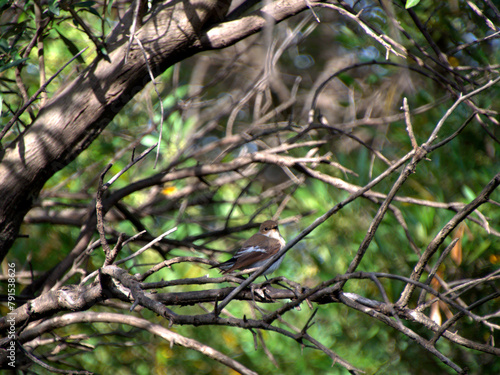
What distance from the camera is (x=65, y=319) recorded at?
2.95 meters

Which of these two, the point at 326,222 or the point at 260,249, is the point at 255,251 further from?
the point at 326,222

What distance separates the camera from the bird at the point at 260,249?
14.2 feet

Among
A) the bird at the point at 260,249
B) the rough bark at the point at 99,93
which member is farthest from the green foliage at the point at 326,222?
the rough bark at the point at 99,93

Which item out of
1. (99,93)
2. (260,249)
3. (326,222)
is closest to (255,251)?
(260,249)

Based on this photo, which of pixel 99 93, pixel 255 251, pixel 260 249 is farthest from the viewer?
pixel 260 249

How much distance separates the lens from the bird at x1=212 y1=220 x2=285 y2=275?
4324 millimetres

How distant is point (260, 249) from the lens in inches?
187

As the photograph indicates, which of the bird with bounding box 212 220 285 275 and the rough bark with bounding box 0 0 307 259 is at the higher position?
the rough bark with bounding box 0 0 307 259

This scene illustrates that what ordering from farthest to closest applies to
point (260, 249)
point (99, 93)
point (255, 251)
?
point (260, 249), point (255, 251), point (99, 93)

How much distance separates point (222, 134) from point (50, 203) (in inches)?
155

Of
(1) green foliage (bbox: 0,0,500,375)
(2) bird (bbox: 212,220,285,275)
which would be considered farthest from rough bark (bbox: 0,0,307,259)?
(2) bird (bbox: 212,220,285,275)

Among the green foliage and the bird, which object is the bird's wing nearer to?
the bird

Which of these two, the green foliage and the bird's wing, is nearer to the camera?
the green foliage

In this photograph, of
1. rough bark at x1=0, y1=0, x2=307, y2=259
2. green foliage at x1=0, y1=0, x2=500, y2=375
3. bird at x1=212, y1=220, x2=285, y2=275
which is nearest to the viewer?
rough bark at x1=0, y1=0, x2=307, y2=259
